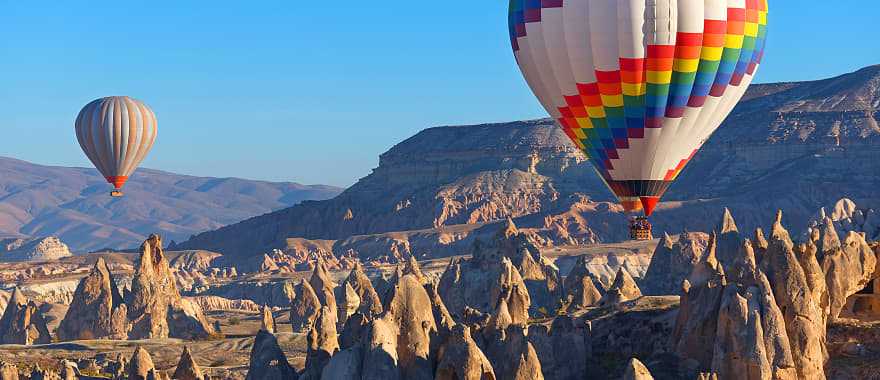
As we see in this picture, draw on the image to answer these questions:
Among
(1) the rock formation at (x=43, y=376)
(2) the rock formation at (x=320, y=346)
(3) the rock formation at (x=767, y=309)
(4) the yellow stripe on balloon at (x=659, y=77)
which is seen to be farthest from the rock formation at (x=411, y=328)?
(1) the rock formation at (x=43, y=376)

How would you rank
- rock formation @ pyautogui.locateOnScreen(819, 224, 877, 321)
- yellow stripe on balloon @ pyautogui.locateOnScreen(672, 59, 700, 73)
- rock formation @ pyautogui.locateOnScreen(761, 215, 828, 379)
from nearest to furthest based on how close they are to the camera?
rock formation @ pyautogui.locateOnScreen(761, 215, 828, 379) → rock formation @ pyautogui.locateOnScreen(819, 224, 877, 321) → yellow stripe on balloon @ pyautogui.locateOnScreen(672, 59, 700, 73)

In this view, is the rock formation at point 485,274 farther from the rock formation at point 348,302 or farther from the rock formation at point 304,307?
the rock formation at point 304,307

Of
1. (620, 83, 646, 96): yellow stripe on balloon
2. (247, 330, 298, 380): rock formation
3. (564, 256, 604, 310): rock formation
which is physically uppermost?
(620, 83, 646, 96): yellow stripe on balloon

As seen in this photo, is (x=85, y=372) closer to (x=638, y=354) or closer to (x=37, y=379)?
(x=37, y=379)

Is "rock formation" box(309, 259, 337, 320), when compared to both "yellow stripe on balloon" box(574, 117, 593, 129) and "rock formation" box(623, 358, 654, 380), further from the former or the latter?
"rock formation" box(623, 358, 654, 380)

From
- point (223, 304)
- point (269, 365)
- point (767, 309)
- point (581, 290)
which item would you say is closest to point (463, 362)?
point (767, 309)

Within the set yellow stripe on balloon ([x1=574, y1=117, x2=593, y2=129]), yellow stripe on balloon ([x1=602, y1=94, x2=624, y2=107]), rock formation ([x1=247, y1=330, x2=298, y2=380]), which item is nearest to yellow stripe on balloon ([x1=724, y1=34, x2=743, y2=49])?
yellow stripe on balloon ([x1=602, y1=94, x2=624, y2=107])

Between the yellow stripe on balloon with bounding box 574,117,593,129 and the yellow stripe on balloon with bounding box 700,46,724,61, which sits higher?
the yellow stripe on balloon with bounding box 700,46,724,61
